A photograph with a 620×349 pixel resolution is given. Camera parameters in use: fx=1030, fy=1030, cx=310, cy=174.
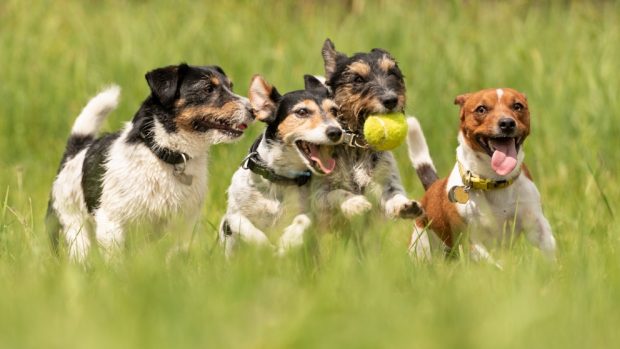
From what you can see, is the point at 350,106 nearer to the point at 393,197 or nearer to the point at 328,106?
the point at 328,106

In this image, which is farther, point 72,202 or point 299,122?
point 72,202

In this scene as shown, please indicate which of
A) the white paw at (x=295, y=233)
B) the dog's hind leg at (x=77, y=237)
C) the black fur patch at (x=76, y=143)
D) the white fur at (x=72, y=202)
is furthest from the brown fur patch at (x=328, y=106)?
the black fur patch at (x=76, y=143)

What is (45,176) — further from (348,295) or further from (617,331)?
(617,331)

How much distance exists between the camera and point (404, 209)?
559cm

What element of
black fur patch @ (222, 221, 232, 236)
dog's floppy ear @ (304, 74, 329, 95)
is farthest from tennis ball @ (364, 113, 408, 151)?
black fur patch @ (222, 221, 232, 236)

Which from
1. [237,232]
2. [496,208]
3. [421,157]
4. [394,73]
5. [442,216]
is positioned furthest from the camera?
[421,157]

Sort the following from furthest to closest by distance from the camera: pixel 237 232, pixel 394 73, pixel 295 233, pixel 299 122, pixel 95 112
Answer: pixel 95 112 → pixel 394 73 → pixel 237 232 → pixel 299 122 → pixel 295 233

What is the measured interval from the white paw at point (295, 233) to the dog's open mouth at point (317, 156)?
11.3 inches

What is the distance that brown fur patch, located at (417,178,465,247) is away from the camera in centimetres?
629

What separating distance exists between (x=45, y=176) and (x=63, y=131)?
89 centimetres

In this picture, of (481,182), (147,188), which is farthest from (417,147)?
(147,188)

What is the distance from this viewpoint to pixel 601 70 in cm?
941

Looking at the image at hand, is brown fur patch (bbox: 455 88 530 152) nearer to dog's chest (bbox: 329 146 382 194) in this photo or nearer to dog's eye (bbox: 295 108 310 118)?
dog's chest (bbox: 329 146 382 194)

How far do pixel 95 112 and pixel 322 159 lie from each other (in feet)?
6.11
